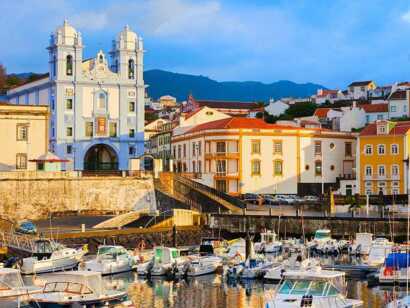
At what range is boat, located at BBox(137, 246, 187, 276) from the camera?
4281cm

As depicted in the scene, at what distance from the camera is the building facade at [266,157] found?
78.4 meters

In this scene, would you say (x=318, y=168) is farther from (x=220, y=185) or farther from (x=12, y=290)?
(x=12, y=290)

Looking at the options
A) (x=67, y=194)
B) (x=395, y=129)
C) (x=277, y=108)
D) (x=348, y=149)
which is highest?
(x=277, y=108)

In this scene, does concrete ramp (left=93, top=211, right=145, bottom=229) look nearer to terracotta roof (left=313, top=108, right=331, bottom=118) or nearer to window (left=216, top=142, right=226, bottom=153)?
window (left=216, top=142, right=226, bottom=153)

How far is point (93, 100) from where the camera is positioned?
3169 inches

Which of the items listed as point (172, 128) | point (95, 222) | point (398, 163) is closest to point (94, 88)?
point (172, 128)

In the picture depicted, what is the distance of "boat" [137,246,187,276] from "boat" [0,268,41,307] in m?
12.1

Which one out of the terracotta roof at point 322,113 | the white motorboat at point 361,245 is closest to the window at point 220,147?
the white motorboat at point 361,245

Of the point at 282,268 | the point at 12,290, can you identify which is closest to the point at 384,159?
the point at 282,268

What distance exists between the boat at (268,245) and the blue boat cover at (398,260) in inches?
465

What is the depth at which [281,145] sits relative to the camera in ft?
263

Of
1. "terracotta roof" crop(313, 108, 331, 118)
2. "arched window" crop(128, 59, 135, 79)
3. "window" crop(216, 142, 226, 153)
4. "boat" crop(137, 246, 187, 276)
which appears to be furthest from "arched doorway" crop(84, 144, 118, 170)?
"boat" crop(137, 246, 187, 276)

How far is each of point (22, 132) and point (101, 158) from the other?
649 inches

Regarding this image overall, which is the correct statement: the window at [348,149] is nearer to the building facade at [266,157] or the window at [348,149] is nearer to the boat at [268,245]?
the building facade at [266,157]
